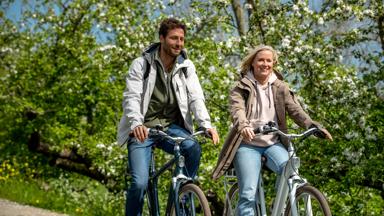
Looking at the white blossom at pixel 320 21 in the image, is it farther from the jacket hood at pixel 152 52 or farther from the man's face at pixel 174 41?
the man's face at pixel 174 41

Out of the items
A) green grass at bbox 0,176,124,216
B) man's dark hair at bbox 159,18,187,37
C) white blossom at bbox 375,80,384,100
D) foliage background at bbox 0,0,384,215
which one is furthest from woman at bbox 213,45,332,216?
green grass at bbox 0,176,124,216

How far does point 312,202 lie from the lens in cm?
467

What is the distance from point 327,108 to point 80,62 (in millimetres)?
7278

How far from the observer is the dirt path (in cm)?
899

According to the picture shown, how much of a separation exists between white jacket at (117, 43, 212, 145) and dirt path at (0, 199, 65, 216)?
3.99 metres

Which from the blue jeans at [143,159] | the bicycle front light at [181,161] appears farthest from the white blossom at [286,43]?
the bicycle front light at [181,161]

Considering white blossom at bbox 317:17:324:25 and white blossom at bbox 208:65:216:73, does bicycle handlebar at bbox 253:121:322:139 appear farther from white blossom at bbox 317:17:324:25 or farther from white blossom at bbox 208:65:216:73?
white blossom at bbox 208:65:216:73

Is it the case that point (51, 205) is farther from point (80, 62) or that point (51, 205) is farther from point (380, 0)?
point (80, 62)

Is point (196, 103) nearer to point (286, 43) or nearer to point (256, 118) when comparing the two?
point (256, 118)

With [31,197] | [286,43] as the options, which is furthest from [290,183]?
[31,197]

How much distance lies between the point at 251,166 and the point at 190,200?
47cm

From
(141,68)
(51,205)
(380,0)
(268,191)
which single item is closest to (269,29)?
(380,0)

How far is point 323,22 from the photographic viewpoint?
9.90 meters

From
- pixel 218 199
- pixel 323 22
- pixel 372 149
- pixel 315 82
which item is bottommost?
pixel 218 199
